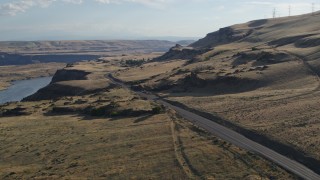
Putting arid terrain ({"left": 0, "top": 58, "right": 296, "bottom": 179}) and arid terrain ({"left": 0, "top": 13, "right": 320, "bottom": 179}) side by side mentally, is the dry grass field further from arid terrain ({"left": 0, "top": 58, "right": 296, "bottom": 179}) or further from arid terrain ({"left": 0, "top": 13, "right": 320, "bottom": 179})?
arid terrain ({"left": 0, "top": 13, "right": 320, "bottom": 179})

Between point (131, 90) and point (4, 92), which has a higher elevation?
point (131, 90)

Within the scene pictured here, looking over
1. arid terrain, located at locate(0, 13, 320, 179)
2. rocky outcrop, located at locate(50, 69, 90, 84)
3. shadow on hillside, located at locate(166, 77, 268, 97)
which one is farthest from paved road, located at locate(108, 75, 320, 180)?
rocky outcrop, located at locate(50, 69, 90, 84)

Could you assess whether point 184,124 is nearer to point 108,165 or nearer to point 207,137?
point 207,137

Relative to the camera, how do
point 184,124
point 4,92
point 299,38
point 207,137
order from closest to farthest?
point 207,137
point 184,124
point 299,38
point 4,92

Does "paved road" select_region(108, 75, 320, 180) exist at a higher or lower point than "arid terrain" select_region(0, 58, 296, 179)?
higher

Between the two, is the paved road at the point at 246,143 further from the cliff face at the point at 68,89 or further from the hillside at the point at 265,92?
the cliff face at the point at 68,89

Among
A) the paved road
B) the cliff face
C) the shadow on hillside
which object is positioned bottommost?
the cliff face

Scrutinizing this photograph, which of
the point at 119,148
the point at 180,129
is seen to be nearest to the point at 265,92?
the point at 180,129

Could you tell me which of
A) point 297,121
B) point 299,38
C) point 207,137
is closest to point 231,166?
point 207,137

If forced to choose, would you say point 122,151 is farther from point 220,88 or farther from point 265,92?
point 220,88
